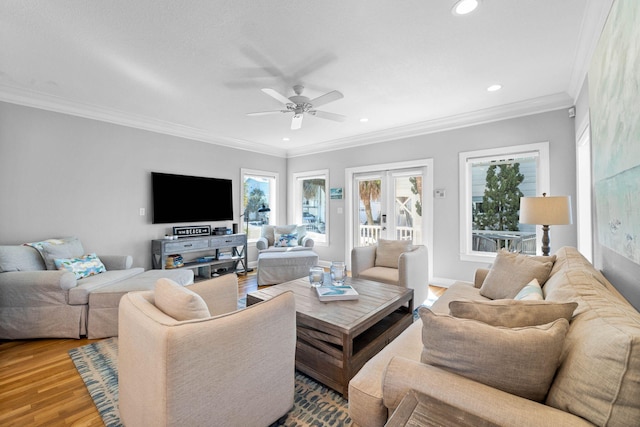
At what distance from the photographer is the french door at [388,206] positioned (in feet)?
14.9

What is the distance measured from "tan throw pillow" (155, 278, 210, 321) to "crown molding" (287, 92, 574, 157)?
13.1 ft

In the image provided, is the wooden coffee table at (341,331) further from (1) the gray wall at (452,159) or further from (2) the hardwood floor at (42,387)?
(1) the gray wall at (452,159)

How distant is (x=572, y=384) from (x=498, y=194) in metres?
3.54

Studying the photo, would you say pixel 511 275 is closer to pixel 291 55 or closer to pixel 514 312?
pixel 514 312

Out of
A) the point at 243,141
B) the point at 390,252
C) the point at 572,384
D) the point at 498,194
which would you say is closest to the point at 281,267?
the point at 390,252

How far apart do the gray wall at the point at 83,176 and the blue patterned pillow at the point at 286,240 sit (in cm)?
151

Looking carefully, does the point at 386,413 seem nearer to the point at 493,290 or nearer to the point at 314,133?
the point at 493,290

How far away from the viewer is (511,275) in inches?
83.6

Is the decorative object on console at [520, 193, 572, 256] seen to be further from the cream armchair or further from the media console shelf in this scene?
the media console shelf

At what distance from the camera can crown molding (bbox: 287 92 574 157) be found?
3.28m

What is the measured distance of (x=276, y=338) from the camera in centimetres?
144

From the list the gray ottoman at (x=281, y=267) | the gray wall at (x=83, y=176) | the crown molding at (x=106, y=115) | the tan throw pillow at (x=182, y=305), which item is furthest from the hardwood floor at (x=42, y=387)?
the crown molding at (x=106, y=115)

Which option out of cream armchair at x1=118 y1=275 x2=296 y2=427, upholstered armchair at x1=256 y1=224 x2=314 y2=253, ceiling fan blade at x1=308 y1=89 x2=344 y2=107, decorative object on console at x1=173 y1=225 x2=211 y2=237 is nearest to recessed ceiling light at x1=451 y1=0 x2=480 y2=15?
ceiling fan blade at x1=308 y1=89 x2=344 y2=107

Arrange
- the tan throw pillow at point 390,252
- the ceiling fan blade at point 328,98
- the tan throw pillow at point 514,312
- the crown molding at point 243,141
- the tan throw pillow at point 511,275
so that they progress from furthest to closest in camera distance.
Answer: the tan throw pillow at point 390,252, the crown molding at point 243,141, the ceiling fan blade at point 328,98, the tan throw pillow at point 511,275, the tan throw pillow at point 514,312
